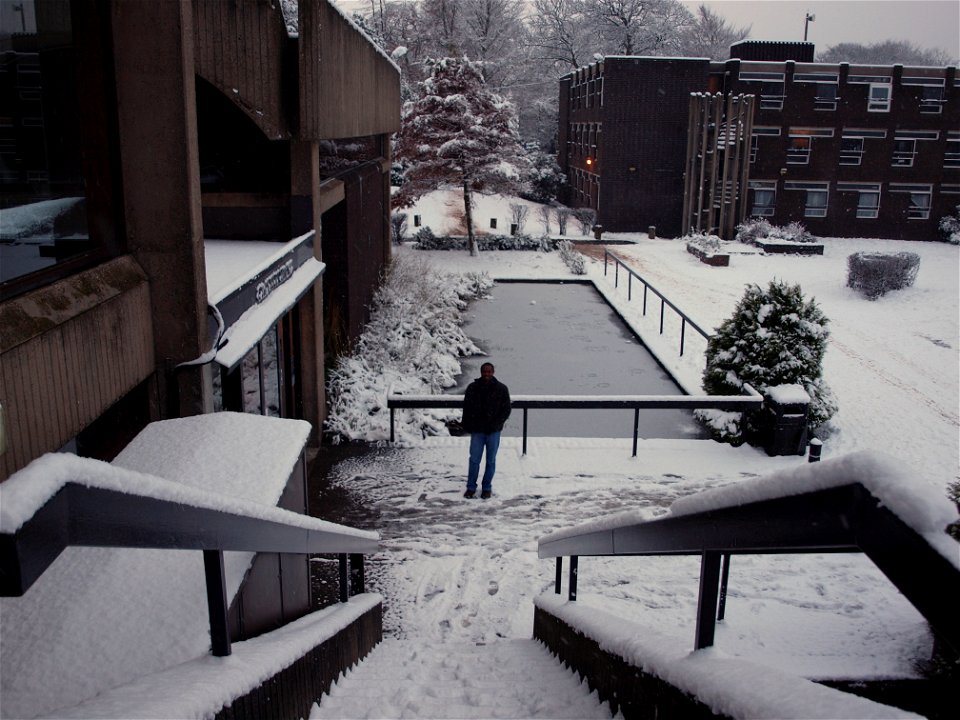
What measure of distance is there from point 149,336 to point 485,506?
13.5ft

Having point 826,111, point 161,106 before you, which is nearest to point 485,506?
point 161,106

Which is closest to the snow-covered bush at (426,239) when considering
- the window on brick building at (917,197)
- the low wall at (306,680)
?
the window on brick building at (917,197)

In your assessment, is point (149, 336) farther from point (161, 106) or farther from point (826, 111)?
point (826, 111)

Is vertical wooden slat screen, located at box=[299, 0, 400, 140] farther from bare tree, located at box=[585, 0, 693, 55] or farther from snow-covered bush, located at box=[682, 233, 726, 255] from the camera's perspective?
bare tree, located at box=[585, 0, 693, 55]

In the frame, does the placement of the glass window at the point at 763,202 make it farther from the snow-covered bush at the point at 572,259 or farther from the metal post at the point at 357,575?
the metal post at the point at 357,575

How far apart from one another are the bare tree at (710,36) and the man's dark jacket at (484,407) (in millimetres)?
76622

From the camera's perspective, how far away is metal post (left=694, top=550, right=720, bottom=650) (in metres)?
2.78

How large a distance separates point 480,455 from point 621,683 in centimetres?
617

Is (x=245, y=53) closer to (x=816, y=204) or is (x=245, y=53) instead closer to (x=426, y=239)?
(x=426, y=239)

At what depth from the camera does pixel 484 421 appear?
31.6ft

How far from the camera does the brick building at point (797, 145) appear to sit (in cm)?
3869

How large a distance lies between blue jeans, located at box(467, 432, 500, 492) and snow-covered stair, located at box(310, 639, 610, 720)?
3.93 m

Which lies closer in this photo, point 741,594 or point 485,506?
point 741,594

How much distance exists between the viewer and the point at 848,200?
3959 cm
